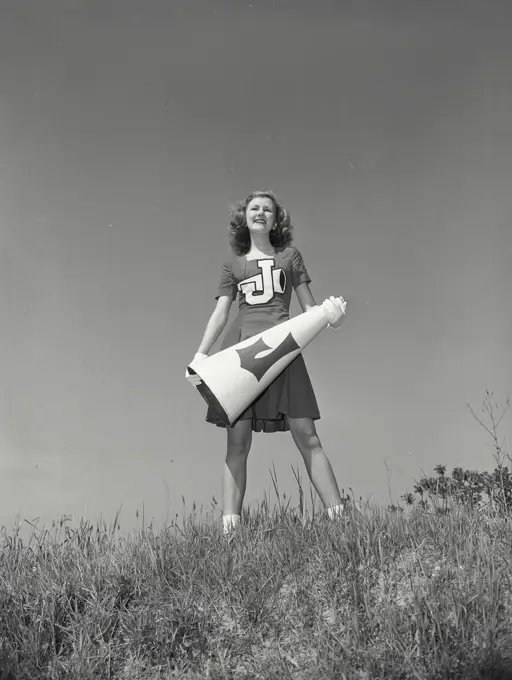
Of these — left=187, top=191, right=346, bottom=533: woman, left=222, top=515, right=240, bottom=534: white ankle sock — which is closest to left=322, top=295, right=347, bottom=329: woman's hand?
left=187, top=191, right=346, bottom=533: woman

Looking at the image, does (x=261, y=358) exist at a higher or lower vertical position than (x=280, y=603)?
higher

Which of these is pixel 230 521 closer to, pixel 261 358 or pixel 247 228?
pixel 261 358

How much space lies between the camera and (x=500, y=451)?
12.2 ft

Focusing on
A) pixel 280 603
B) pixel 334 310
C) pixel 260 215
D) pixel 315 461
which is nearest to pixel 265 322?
pixel 334 310

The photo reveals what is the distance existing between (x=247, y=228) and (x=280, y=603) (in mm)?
2566

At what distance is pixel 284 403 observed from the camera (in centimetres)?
423

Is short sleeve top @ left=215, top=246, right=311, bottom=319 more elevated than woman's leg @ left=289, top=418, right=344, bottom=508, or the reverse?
short sleeve top @ left=215, top=246, right=311, bottom=319

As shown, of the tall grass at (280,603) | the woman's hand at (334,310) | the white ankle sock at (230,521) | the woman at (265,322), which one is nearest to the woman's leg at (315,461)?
the woman at (265,322)

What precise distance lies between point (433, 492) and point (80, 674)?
6.87 feet

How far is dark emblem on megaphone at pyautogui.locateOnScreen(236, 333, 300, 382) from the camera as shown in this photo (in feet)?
13.6

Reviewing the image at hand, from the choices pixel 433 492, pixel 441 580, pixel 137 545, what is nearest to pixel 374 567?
pixel 441 580

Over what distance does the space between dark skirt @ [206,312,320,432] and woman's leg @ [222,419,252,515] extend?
0.23 feet

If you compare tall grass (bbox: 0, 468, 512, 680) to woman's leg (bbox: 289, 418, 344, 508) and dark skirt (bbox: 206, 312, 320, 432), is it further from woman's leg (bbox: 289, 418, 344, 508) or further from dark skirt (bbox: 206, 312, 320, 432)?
dark skirt (bbox: 206, 312, 320, 432)

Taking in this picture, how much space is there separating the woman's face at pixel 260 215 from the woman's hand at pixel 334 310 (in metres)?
0.70
